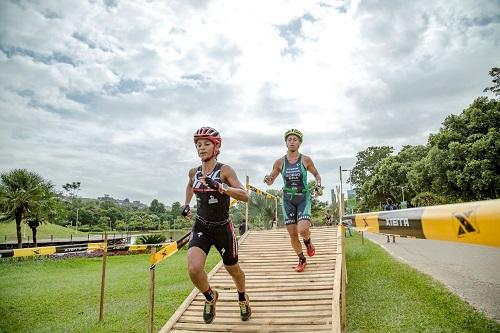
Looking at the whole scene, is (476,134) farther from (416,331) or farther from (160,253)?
(160,253)

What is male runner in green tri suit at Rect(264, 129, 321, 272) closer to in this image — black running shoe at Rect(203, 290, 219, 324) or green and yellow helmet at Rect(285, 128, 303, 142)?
green and yellow helmet at Rect(285, 128, 303, 142)

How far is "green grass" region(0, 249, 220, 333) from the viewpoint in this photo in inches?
265

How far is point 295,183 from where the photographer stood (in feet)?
23.2

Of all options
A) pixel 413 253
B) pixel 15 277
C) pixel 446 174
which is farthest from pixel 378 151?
A: pixel 15 277

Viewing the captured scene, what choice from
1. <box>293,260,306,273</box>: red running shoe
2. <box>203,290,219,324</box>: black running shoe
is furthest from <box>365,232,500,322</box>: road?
<box>203,290,219,324</box>: black running shoe

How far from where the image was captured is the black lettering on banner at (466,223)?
2.15 metres

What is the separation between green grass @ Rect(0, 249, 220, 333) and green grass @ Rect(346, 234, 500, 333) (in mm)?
3960

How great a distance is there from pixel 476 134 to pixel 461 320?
2874 cm

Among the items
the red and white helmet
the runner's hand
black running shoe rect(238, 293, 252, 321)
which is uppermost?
the red and white helmet

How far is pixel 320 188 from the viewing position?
7406 mm

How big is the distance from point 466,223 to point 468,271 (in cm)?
970

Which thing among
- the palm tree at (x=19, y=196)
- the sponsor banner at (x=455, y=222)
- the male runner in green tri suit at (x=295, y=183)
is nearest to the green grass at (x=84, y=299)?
the male runner in green tri suit at (x=295, y=183)

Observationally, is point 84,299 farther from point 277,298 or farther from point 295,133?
point 295,133

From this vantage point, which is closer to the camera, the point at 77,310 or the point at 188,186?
the point at 188,186
